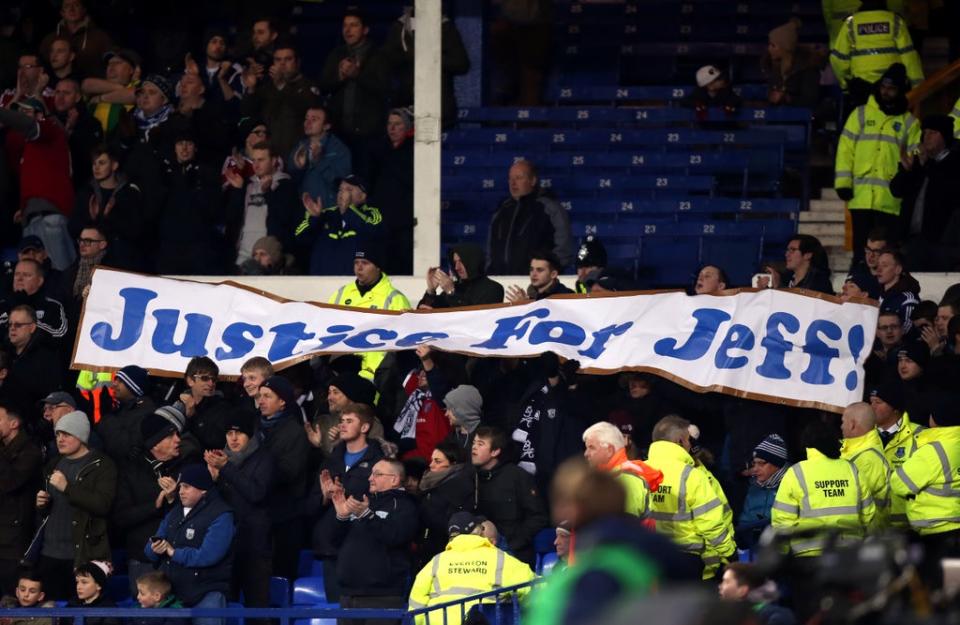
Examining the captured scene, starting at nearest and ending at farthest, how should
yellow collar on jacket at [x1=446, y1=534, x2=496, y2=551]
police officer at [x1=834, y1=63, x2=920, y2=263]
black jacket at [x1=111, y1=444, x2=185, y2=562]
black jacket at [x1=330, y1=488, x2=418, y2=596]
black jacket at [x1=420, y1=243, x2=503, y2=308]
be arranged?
yellow collar on jacket at [x1=446, y1=534, x2=496, y2=551] → black jacket at [x1=330, y1=488, x2=418, y2=596] → black jacket at [x1=111, y1=444, x2=185, y2=562] → black jacket at [x1=420, y1=243, x2=503, y2=308] → police officer at [x1=834, y1=63, x2=920, y2=263]

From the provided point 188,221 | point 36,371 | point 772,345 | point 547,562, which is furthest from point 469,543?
point 188,221

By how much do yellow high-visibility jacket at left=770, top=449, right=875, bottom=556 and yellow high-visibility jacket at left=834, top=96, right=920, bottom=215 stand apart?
4.53 meters

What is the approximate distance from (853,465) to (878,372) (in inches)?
66.2

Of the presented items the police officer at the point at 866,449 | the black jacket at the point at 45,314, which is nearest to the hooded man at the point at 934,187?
the police officer at the point at 866,449

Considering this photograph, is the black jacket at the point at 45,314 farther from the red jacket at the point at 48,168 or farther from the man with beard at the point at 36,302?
the red jacket at the point at 48,168

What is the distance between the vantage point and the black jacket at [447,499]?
1205cm

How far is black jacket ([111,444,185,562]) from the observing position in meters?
12.5

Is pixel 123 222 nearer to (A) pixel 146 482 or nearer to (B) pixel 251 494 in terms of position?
(A) pixel 146 482

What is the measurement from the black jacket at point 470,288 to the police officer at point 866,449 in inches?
109

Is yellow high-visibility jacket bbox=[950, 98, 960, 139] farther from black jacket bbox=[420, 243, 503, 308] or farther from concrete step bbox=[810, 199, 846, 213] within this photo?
black jacket bbox=[420, 243, 503, 308]

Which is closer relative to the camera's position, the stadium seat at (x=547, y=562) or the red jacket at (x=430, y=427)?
the stadium seat at (x=547, y=562)

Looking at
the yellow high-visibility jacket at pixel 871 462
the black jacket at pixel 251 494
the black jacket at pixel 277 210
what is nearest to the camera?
the yellow high-visibility jacket at pixel 871 462

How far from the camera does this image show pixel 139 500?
12.6m

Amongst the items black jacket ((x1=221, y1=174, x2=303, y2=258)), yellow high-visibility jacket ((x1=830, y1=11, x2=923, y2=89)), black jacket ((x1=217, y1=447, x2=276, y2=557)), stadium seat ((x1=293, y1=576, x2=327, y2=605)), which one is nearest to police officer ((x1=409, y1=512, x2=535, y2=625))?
stadium seat ((x1=293, y1=576, x2=327, y2=605))
